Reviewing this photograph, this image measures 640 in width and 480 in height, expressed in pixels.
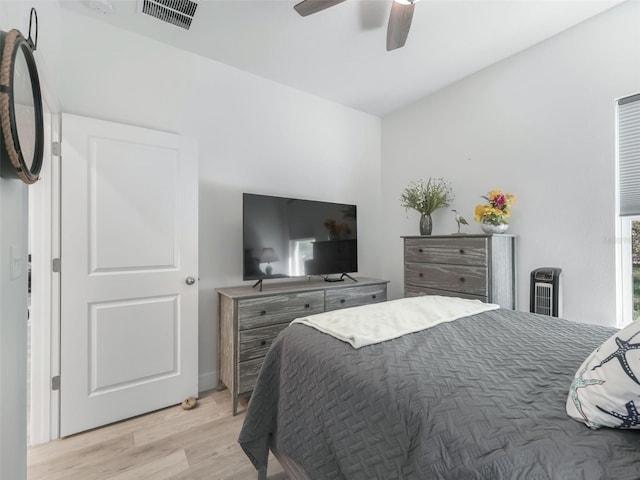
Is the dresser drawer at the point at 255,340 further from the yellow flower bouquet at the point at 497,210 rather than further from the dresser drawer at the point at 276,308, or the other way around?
the yellow flower bouquet at the point at 497,210

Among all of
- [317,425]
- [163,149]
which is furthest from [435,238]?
[163,149]

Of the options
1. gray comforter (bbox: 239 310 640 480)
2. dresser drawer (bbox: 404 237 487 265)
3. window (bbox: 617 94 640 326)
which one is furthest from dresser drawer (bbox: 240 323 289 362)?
window (bbox: 617 94 640 326)

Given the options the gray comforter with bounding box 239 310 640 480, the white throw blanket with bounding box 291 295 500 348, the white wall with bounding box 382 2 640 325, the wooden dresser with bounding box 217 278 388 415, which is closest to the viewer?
the gray comforter with bounding box 239 310 640 480

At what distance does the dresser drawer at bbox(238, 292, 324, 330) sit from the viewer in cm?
216

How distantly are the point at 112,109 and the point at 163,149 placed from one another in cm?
45

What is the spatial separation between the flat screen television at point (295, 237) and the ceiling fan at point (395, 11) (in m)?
1.28

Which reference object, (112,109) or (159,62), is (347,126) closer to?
(159,62)

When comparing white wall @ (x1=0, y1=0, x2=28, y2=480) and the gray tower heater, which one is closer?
white wall @ (x1=0, y1=0, x2=28, y2=480)

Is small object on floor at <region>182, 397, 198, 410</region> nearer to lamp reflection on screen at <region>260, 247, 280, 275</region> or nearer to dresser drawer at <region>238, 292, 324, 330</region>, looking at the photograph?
dresser drawer at <region>238, 292, 324, 330</region>

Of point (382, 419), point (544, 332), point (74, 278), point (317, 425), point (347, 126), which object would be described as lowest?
point (317, 425)

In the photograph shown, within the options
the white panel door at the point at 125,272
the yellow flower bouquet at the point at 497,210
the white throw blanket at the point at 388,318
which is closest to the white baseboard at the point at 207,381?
the white panel door at the point at 125,272

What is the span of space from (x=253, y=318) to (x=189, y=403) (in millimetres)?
792

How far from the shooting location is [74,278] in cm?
189

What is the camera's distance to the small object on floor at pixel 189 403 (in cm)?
217
